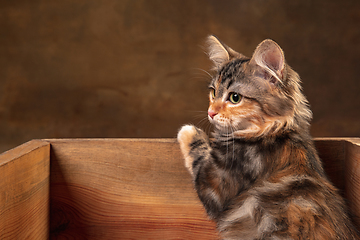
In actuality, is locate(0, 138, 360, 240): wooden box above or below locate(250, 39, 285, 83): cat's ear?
below

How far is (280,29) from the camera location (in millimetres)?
2150

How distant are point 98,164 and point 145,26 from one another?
1305mm

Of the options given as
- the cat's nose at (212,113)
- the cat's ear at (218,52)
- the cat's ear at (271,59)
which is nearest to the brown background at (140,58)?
the cat's ear at (218,52)

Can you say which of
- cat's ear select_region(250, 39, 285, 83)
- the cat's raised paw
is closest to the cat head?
cat's ear select_region(250, 39, 285, 83)

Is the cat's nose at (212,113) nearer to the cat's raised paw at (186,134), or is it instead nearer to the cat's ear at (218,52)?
the cat's raised paw at (186,134)

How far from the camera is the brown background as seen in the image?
84.5 inches

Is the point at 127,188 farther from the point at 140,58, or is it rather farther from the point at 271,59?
the point at 140,58

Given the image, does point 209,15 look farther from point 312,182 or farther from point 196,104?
point 312,182

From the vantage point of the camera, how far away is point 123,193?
47.8 inches

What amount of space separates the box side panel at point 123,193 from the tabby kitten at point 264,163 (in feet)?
0.38

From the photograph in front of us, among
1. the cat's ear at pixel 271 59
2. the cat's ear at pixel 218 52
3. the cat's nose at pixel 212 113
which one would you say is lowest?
the cat's nose at pixel 212 113

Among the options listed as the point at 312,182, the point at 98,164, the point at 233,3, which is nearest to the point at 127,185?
the point at 98,164

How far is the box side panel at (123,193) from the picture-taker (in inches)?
47.1

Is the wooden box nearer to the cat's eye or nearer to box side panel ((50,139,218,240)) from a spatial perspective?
box side panel ((50,139,218,240))
